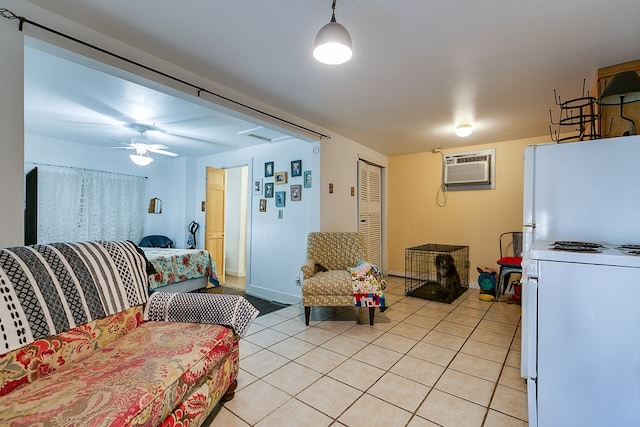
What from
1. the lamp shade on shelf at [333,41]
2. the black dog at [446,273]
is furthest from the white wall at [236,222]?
the lamp shade on shelf at [333,41]

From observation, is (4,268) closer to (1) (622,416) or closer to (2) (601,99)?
(1) (622,416)

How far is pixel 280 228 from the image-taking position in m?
3.98

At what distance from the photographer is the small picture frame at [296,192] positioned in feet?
12.4

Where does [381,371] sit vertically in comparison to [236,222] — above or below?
below

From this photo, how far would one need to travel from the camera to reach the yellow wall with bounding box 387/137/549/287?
411 centimetres

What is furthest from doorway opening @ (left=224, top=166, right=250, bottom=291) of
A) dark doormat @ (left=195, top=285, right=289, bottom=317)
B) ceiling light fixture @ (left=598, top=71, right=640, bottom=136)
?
ceiling light fixture @ (left=598, top=71, right=640, bottom=136)

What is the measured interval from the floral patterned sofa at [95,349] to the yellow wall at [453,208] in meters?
3.96

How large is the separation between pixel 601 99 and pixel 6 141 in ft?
11.2

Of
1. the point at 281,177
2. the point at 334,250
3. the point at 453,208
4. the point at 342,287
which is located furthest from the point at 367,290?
the point at 453,208

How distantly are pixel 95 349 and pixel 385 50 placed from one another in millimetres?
2446

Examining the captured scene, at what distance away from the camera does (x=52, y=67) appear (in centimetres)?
218

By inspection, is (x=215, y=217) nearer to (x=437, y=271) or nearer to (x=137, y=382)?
(x=437, y=271)

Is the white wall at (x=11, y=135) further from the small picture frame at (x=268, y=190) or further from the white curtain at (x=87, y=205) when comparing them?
the white curtain at (x=87, y=205)

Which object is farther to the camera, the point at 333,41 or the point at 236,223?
the point at 236,223
